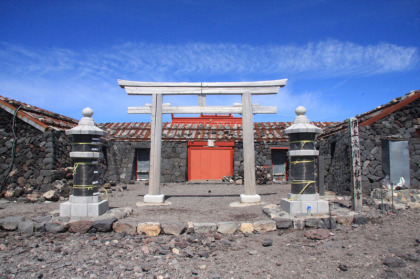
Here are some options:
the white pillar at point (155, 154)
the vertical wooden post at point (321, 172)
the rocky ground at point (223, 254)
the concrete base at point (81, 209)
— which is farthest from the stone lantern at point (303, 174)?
the concrete base at point (81, 209)

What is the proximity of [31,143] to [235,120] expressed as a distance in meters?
12.0

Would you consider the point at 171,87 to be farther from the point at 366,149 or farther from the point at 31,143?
the point at 366,149

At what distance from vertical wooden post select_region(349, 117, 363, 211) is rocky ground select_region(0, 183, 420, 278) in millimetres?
772

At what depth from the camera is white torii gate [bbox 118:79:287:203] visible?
8.79 metres

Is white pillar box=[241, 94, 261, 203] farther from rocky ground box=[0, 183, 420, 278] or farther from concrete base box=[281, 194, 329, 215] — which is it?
rocky ground box=[0, 183, 420, 278]

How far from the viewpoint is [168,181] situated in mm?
16062

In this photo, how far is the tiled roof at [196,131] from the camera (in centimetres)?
1650

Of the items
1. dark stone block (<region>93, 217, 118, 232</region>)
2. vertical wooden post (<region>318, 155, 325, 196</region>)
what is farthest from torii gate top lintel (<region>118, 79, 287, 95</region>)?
dark stone block (<region>93, 217, 118, 232</region>)

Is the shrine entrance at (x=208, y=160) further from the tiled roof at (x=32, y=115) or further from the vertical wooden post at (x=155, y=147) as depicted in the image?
the vertical wooden post at (x=155, y=147)

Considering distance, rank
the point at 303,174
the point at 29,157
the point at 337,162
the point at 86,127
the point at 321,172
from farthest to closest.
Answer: the point at 337,162
the point at 29,157
the point at 321,172
the point at 86,127
the point at 303,174

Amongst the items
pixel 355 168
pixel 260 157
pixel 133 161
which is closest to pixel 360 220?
pixel 355 168

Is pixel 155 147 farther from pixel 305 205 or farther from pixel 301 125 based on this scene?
pixel 305 205

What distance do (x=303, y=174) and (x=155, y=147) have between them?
4.54m

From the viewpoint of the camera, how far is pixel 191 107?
909 cm
